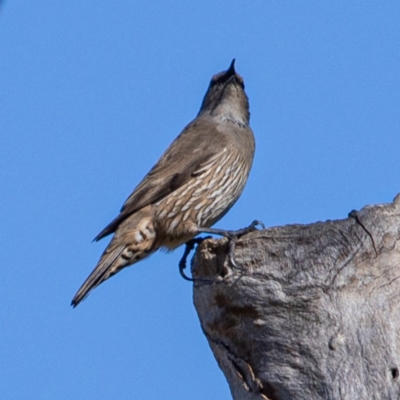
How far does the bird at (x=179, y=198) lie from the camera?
6.94 m

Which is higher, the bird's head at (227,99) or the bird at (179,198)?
the bird's head at (227,99)

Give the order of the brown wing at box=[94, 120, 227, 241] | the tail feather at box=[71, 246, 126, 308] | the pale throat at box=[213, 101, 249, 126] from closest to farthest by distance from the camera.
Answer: the tail feather at box=[71, 246, 126, 308]
the brown wing at box=[94, 120, 227, 241]
the pale throat at box=[213, 101, 249, 126]

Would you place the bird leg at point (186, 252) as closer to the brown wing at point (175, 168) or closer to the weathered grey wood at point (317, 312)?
the brown wing at point (175, 168)

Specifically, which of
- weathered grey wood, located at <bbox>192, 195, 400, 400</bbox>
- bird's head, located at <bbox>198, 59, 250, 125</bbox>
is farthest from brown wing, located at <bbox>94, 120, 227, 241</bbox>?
weathered grey wood, located at <bbox>192, 195, 400, 400</bbox>

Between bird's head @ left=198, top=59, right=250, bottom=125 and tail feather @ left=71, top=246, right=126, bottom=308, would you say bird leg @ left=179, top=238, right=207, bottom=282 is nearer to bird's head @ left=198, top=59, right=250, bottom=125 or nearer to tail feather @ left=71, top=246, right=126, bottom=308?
tail feather @ left=71, top=246, right=126, bottom=308

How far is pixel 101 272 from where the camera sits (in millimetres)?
6621

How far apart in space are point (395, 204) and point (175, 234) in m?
2.45

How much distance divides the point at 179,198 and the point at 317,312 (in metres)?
2.57

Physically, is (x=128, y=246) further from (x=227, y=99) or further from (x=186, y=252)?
(x=227, y=99)

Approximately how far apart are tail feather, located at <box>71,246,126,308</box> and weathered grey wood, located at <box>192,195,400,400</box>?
1.58 m

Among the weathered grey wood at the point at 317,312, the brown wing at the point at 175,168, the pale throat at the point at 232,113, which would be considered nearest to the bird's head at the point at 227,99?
the pale throat at the point at 232,113

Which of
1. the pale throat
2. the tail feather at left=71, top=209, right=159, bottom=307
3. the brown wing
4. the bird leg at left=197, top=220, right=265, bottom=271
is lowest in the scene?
the bird leg at left=197, top=220, right=265, bottom=271

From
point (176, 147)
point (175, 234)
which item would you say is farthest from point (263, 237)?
point (176, 147)

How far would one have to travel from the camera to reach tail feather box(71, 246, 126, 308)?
637cm
